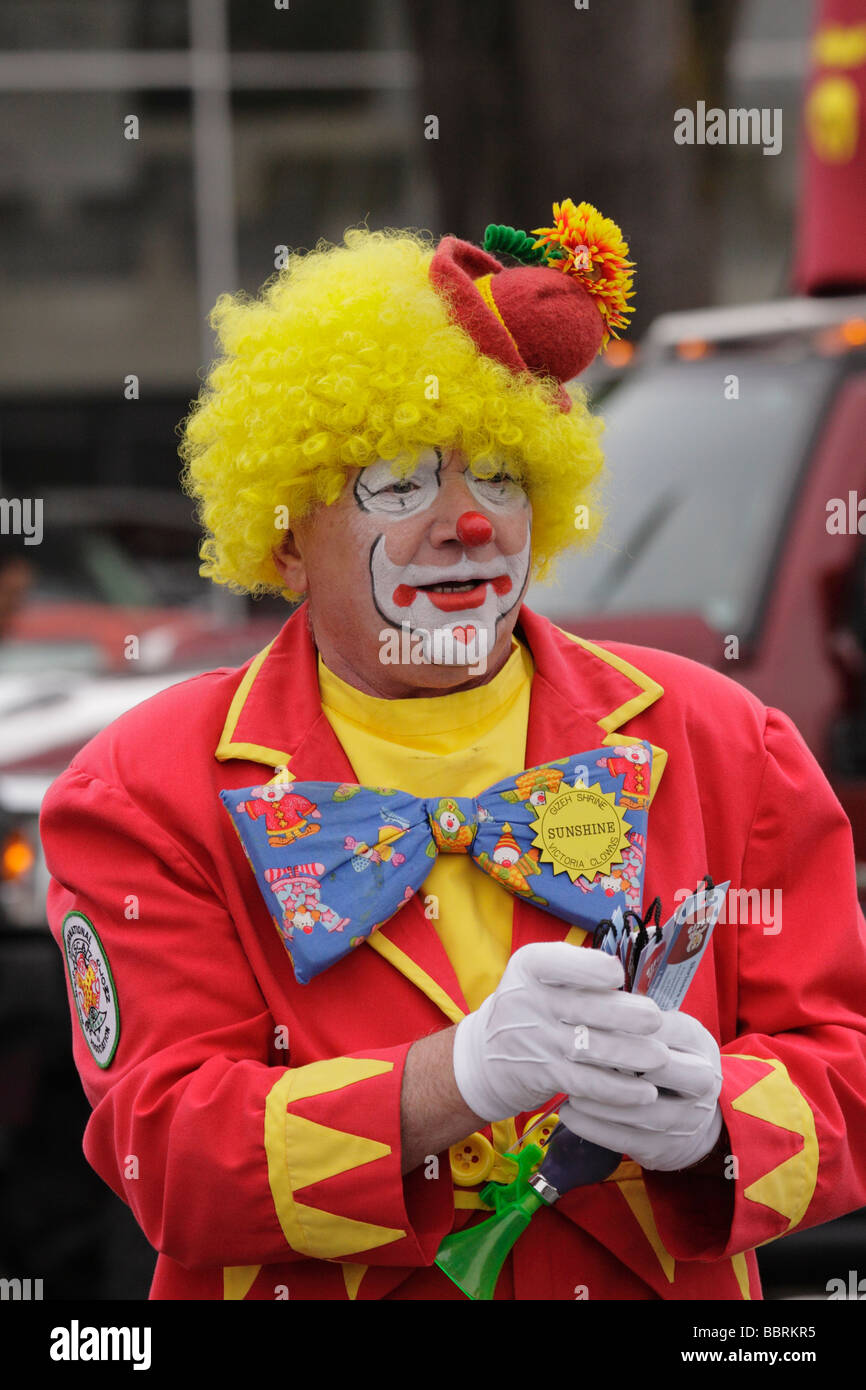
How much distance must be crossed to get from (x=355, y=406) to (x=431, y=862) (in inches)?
22.1

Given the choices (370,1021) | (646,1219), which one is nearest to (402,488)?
(370,1021)

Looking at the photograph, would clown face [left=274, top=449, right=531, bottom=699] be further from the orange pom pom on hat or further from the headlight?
the headlight

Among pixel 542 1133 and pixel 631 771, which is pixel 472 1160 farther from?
pixel 631 771

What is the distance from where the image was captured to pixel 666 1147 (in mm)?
2023

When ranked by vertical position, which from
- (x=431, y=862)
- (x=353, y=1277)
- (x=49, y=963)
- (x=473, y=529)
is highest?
(x=473, y=529)

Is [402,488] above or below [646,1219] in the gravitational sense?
above

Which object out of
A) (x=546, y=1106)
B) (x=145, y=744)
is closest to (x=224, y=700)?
(x=145, y=744)

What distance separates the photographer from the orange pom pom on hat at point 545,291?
7.39 feet

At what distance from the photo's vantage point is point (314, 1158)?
6.68ft

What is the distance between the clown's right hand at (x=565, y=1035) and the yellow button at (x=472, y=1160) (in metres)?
0.20

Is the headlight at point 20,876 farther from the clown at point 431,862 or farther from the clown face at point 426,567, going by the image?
the clown face at point 426,567

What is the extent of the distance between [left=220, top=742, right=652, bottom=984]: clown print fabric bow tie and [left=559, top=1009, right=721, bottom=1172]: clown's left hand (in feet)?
0.73

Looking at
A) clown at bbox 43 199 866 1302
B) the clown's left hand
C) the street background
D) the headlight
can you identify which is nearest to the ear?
clown at bbox 43 199 866 1302

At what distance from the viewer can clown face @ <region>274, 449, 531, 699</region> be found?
7.41ft
